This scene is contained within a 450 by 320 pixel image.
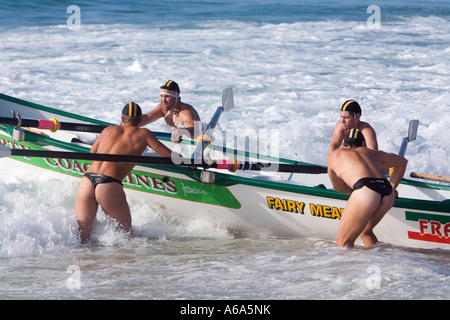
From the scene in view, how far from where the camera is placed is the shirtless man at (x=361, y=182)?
698 cm

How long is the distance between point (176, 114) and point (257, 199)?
6.61 ft

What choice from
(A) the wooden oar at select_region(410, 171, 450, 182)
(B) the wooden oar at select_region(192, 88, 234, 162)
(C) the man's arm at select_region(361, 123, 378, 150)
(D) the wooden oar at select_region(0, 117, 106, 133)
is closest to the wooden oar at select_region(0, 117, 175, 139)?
(D) the wooden oar at select_region(0, 117, 106, 133)

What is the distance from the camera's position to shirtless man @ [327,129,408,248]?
22.9 ft

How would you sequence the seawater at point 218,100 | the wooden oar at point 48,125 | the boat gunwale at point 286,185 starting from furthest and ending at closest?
the wooden oar at point 48,125 < the boat gunwale at point 286,185 < the seawater at point 218,100

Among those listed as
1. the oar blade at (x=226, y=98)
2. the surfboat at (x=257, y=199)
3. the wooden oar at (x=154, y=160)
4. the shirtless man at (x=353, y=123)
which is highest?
the oar blade at (x=226, y=98)

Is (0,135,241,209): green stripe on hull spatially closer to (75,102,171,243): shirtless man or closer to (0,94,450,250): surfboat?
(0,94,450,250): surfboat

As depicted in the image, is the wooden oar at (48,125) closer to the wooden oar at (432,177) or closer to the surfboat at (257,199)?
the surfboat at (257,199)

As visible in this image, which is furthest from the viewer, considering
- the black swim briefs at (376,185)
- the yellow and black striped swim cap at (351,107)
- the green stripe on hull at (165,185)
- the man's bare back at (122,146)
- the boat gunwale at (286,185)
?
the green stripe on hull at (165,185)

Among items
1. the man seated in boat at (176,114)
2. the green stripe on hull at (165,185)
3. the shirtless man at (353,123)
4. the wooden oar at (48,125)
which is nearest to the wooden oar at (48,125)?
the wooden oar at (48,125)

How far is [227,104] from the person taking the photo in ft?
32.0

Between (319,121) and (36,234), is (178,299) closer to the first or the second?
(36,234)

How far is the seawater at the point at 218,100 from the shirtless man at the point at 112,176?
0.23 m

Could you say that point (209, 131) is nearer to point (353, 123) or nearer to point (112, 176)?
point (112, 176)

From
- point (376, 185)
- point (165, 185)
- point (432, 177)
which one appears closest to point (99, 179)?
point (165, 185)
